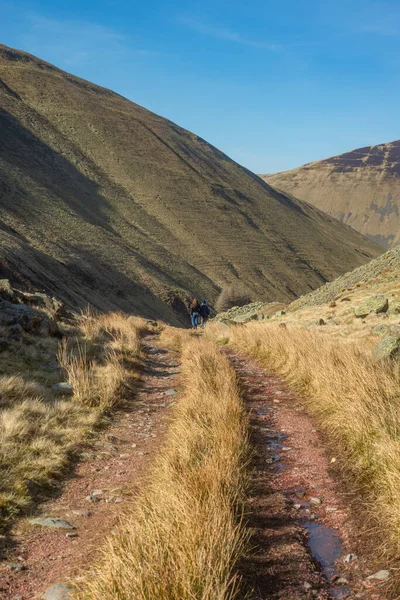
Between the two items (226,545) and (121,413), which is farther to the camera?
(121,413)

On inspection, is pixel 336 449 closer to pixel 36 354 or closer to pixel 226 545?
pixel 226 545

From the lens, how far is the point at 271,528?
12.8 ft

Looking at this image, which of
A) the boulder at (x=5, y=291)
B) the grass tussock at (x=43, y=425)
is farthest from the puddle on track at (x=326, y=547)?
the boulder at (x=5, y=291)

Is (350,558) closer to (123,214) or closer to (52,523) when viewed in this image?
(52,523)

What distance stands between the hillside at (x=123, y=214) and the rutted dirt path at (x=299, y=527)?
28536mm

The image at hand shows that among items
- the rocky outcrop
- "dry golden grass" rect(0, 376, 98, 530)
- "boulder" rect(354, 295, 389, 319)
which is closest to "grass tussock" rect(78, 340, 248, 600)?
"dry golden grass" rect(0, 376, 98, 530)

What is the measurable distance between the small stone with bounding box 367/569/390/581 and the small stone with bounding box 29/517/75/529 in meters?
2.37

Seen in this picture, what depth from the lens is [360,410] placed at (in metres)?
5.62

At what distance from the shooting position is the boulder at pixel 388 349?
8.66 m

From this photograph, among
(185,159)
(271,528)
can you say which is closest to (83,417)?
(271,528)

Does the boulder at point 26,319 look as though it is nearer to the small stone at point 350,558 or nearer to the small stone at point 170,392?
the small stone at point 170,392

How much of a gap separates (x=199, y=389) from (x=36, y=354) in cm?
407

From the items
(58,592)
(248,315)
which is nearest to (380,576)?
(58,592)

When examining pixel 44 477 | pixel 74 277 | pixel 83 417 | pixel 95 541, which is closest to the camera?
pixel 95 541
